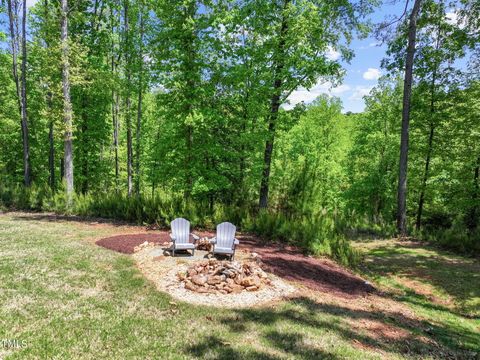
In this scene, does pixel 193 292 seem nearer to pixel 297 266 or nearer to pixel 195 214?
pixel 297 266

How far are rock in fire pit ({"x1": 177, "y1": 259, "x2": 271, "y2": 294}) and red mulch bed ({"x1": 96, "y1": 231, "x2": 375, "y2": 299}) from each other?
92 centimetres

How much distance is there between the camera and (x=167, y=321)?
451cm

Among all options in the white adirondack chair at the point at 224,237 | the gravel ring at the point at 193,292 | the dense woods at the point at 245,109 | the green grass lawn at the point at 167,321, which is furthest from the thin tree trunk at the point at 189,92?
the gravel ring at the point at 193,292

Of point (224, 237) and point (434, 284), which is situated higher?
point (224, 237)

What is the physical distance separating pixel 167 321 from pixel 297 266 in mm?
4248

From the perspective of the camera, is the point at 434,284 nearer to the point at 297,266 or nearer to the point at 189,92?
the point at 297,266

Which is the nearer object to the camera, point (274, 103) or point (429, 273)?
point (429, 273)

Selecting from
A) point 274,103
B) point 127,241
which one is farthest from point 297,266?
point 274,103

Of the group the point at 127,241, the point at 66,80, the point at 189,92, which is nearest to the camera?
the point at 127,241

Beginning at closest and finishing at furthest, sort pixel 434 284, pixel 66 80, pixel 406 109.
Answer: pixel 434 284, pixel 66 80, pixel 406 109

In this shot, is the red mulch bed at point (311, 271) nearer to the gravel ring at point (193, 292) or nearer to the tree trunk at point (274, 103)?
the gravel ring at point (193, 292)

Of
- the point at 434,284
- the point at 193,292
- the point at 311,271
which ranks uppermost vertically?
the point at 193,292

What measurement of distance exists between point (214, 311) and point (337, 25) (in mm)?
12038

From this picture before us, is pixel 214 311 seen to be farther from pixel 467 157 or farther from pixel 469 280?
pixel 467 157
